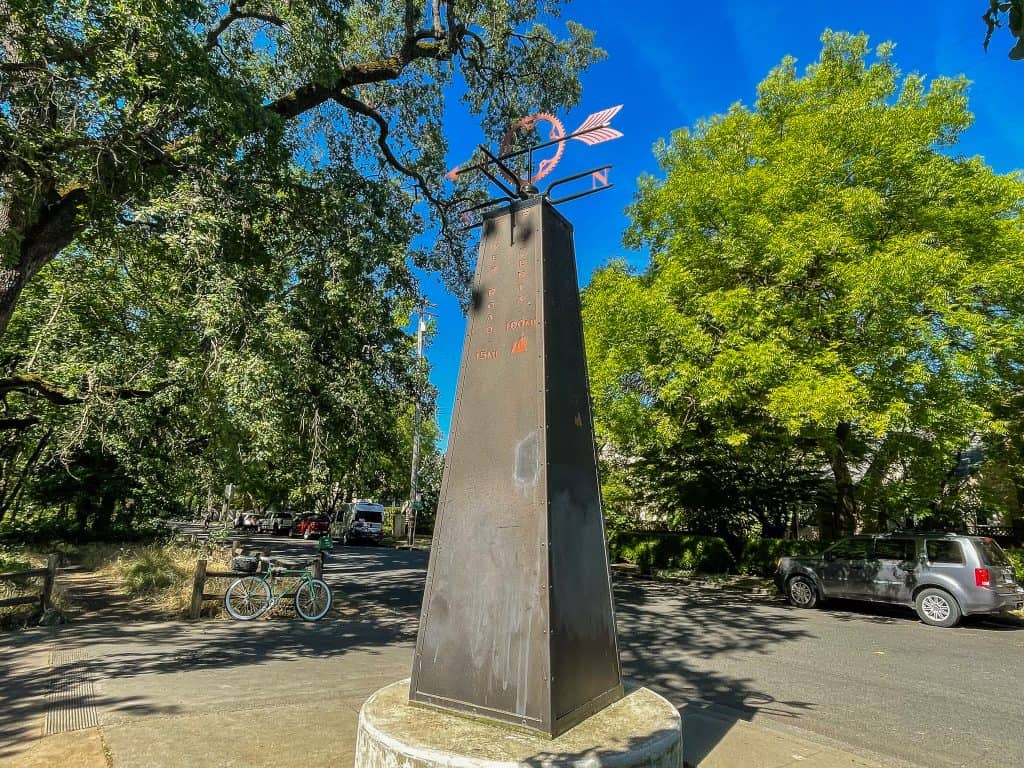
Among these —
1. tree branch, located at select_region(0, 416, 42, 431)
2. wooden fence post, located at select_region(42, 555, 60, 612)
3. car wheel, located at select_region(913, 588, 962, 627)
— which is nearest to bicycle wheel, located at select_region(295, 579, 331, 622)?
wooden fence post, located at select_region(42, 555, 60, 612)

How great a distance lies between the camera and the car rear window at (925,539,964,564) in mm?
9828

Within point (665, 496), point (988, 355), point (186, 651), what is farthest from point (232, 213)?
point (665, 496)

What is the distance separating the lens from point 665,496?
19.3 metres

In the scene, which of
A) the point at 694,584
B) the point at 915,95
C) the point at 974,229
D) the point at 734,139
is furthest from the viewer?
the point at 694,584

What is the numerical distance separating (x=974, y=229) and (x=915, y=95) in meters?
3.74

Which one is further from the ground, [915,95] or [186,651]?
[915,95]

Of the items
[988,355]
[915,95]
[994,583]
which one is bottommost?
[994,583]

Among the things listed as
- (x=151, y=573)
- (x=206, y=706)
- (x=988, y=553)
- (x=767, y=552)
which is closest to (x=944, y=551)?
(x=988, y=553)

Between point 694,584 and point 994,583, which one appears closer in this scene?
point 994,583

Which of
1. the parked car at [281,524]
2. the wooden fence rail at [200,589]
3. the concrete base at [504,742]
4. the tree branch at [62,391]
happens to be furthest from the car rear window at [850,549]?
the parked car at [281,524]

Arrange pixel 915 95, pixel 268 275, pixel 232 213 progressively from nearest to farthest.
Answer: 1. pixel 232 213
2. pixel 268 275
3. pixel 915 95

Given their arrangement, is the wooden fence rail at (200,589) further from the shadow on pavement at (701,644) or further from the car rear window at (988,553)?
the car rear window at (988,553)

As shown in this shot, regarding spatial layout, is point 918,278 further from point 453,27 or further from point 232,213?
point 232,213

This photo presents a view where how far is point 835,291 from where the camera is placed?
40.8ft
